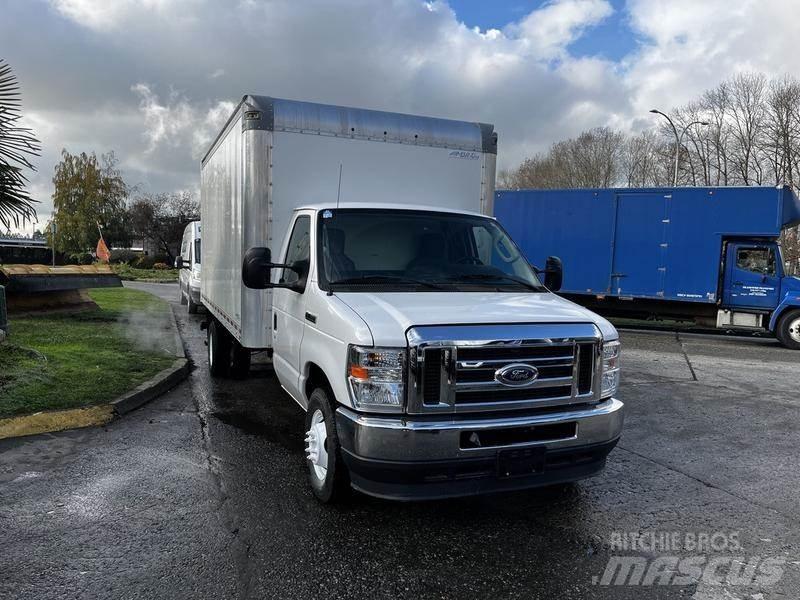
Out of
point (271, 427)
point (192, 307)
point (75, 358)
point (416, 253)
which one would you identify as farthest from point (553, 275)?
point (192, 307)

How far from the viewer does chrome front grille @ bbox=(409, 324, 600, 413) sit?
11.4 feet

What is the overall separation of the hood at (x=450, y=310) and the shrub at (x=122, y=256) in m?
51.1

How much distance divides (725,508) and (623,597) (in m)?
1.69

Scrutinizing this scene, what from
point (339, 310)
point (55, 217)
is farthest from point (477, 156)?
point (55, 217)

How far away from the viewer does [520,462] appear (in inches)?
140

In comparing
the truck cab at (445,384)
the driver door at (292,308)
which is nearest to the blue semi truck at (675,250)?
the truck cab at (445,384)

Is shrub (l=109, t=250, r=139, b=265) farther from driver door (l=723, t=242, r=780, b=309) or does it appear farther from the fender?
the fender

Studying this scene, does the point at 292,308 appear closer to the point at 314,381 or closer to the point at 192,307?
the point at 314,381

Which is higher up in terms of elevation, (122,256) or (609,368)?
(609,368)

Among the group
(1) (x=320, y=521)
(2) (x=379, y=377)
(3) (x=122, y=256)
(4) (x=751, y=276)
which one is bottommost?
(1) (x=320, y=521)

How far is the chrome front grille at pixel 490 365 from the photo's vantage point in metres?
3.47

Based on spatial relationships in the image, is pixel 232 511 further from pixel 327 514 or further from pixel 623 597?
pixel 623 597

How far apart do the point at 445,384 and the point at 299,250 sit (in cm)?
214

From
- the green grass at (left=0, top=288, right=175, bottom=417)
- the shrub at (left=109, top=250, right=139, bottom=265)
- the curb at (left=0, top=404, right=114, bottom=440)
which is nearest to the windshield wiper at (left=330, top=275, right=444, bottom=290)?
the curb at (left=0, top=404, right=114, bottom=440)
